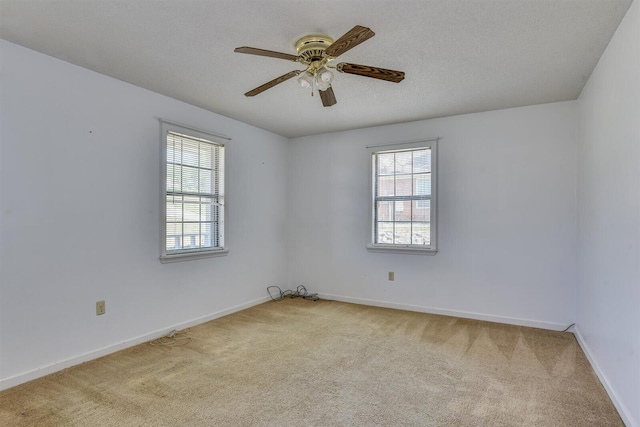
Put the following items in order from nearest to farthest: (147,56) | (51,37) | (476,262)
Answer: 1. (51,37)
2. (147,56)
3. (476,262)

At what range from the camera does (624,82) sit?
2096 millimetres

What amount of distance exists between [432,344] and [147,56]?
136 inches

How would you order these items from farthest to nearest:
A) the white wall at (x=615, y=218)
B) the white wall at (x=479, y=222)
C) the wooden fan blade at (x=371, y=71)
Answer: the white wall at (x=479, y=222) < the wooden fan blade at (x=371, y=71) < the white wall at (x=615, y=218)

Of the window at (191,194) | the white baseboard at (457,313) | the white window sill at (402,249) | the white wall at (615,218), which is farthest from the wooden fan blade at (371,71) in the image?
the white baseboard at (457,313)

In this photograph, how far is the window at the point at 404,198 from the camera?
4.28 meters

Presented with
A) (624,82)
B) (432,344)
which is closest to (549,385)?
(432,344)

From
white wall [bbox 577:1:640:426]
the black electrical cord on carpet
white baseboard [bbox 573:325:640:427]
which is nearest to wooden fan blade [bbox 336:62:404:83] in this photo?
white wall [bbox 577:1:640:426]

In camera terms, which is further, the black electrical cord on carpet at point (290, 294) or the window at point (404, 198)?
the black electrical cord on carpet at point (290, 294)

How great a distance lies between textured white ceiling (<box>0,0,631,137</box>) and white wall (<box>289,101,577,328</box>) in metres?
0.52

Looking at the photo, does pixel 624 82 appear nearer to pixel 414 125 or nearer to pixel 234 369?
pixel 414 125

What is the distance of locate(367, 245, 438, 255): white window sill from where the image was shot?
4.23 metres

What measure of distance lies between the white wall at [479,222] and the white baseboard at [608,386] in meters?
0.55

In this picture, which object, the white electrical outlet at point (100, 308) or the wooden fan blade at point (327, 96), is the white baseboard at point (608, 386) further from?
the white electrical outlet at point (100, 308)

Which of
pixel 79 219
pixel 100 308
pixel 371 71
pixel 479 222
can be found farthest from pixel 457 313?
pixel 79 219
